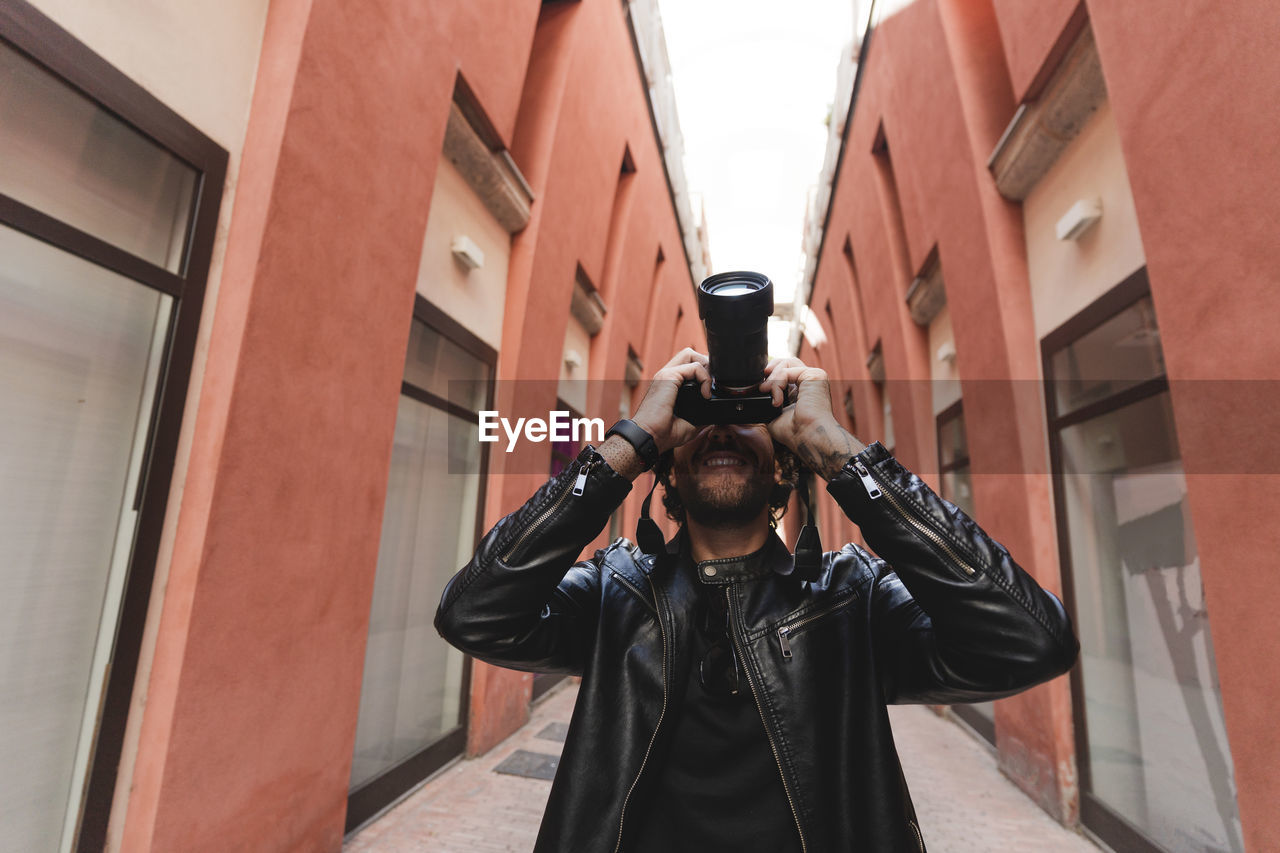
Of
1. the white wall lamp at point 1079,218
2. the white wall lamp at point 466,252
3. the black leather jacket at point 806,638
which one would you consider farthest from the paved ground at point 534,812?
the white wall lamp at point 1079,218

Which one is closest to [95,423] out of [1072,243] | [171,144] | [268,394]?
[268,394]

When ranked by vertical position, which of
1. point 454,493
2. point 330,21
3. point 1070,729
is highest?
point 330,21

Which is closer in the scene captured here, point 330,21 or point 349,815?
point 330,21

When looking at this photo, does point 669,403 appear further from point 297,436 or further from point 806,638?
point 297,436

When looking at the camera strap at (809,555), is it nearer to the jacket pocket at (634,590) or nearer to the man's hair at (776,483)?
the man's hair at (776,483)

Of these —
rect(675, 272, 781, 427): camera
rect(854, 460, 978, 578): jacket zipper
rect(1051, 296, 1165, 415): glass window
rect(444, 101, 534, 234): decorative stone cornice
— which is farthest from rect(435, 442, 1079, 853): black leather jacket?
rect(444, 101, 534, 234): decorative stone cornice

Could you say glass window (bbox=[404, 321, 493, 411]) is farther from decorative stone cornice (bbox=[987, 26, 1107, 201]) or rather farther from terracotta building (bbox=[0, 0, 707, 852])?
decorative stone cornice (bbox=[987, 26, 1107, 201])

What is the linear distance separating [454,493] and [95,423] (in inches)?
105

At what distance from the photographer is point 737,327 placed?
4.09ft

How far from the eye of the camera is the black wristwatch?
4.01ft

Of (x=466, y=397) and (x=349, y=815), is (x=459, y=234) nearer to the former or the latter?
(x=466, y=397)

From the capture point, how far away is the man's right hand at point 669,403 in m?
1.25

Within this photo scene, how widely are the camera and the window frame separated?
2.09m

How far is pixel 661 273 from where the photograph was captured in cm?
1162
